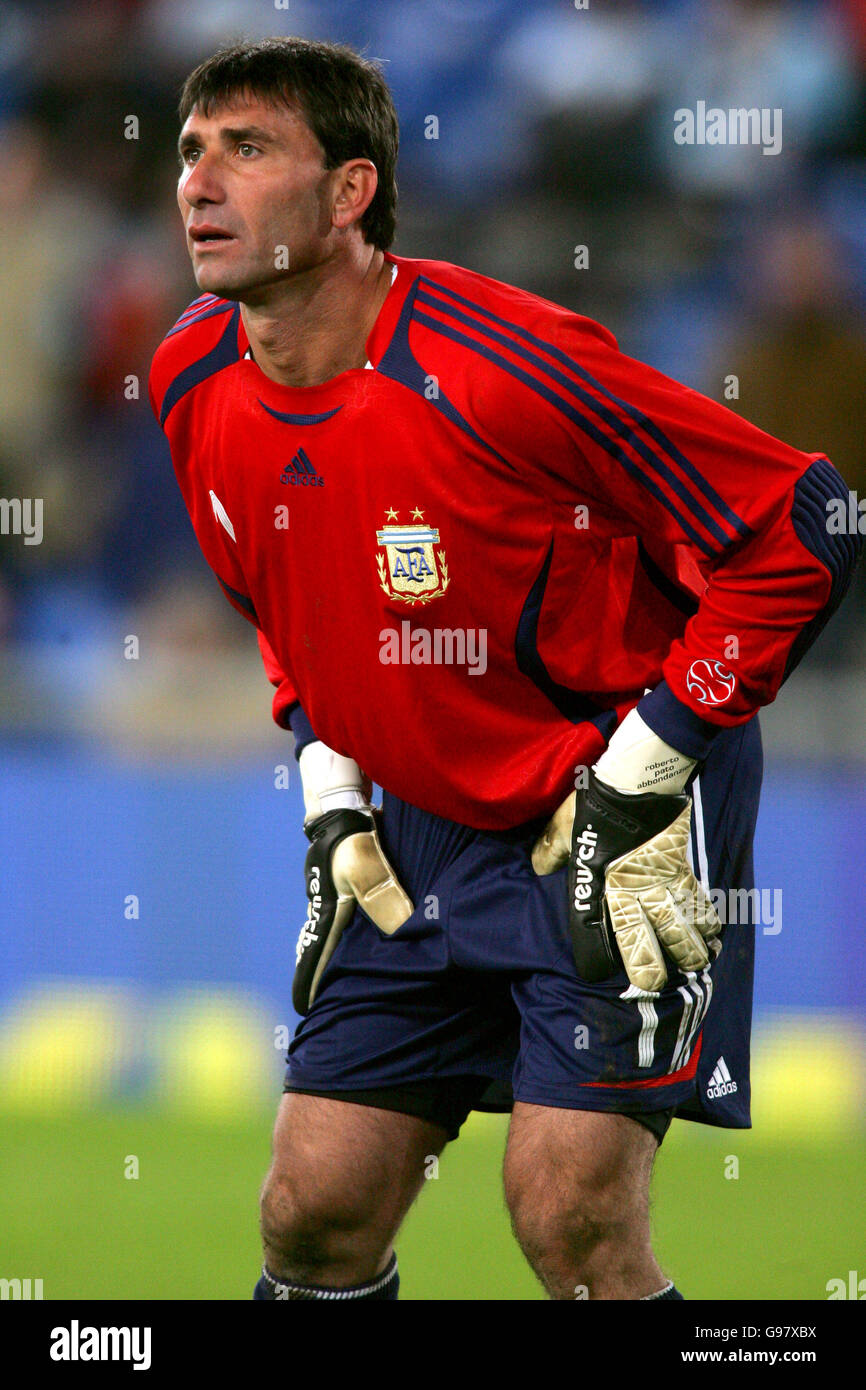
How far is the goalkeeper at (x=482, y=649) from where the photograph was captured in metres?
2.70

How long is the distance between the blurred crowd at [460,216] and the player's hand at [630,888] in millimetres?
3689

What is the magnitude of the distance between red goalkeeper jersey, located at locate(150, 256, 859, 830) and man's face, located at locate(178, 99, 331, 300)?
0.56 ft

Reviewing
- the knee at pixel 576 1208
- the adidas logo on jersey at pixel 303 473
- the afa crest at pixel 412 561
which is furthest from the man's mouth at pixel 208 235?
the knee at pixel 576 1208

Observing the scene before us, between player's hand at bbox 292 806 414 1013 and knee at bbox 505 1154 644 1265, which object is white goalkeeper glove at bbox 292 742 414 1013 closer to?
player's hand at bbox 292 806 414 1013

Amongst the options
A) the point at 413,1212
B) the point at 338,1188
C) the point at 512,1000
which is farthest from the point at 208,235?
the point at 413,1212

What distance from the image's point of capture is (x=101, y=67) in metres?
Answer: 8.07

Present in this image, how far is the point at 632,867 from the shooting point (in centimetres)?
278

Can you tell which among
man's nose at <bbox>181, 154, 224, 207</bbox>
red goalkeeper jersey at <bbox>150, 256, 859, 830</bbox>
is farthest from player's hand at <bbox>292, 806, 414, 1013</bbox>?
man's nose at <bbox>181, 154, 224, 207</bbox>

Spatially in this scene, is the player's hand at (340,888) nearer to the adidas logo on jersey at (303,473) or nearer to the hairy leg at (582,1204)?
the hairy leg at (582,1204)

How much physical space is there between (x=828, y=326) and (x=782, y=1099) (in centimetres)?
273

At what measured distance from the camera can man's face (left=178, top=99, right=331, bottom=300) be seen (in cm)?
278

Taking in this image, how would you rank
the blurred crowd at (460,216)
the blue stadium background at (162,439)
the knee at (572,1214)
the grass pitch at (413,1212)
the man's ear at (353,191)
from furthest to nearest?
1. the blurred crowd at (460,216)
2. the blue stadium background at (162,439)
3. the grass pitch at (413,1212)
4. the man's ear at (353,191)
5. the knee at (572,1214)

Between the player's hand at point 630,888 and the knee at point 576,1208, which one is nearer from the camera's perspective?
the knee at point 576,1208
